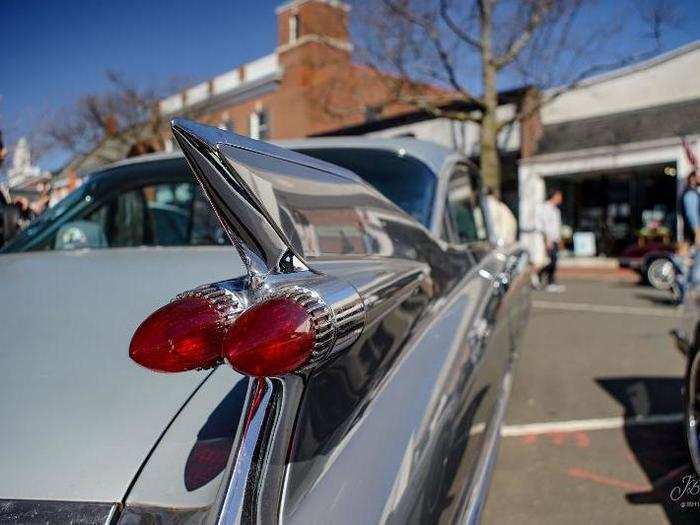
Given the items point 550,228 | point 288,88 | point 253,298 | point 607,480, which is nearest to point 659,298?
point 550,228

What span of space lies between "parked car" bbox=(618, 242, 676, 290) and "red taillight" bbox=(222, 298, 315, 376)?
11.2m

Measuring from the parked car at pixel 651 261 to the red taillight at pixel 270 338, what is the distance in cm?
1123

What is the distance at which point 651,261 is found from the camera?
1225cm

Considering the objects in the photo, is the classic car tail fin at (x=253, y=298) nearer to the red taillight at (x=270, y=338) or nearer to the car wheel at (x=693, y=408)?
the red taillight at (x=270, y=338)

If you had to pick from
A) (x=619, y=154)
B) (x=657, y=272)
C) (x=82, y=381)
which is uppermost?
(x=619, y=154)

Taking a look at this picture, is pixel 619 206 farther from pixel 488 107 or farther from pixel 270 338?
pixel 270 338

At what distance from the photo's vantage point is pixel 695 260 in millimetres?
3566

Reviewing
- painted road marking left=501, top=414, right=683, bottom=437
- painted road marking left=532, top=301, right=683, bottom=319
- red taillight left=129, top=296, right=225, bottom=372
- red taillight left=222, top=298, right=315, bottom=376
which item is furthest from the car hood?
painted road marking left=532, top=301, right=683, bottom=319

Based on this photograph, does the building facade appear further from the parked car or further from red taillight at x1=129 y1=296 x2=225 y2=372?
red taillight at x1=129 y1=296 x2=225 y2=372

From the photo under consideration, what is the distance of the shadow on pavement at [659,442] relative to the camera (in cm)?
255

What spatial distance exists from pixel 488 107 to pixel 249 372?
17.6 m

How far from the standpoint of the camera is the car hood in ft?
3.31

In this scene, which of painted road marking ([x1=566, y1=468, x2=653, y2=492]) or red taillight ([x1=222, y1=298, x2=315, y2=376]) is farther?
painted road marking ([x1=566, y1=468, x2=653, y2=492])

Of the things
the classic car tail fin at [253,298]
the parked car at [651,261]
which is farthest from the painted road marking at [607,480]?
the parked car at [651,261]
